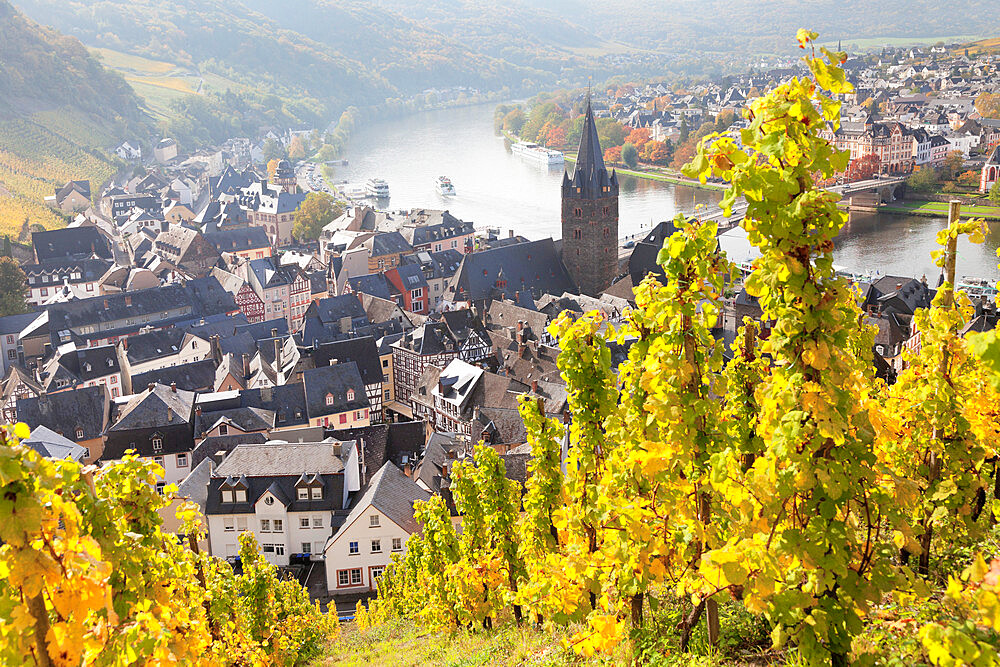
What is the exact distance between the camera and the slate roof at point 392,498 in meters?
23.5

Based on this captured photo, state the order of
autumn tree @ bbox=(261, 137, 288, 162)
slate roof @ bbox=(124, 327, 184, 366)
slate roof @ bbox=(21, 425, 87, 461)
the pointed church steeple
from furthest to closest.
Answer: autumn tree @ bbox=(261, 137, 288, 162) → the pointed church steeple → slate roof @ bbox=(124, 327, 184, 366) → slate roof @ bbox=(21, 425, 87, 461)

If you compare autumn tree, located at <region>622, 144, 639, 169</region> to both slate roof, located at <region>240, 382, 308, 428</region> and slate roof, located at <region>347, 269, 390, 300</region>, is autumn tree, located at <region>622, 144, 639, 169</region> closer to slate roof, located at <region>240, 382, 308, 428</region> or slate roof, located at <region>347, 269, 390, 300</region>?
slate roof, located at <region>347, 269, 390, 300</region>

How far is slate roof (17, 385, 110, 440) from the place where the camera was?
32.6 meters

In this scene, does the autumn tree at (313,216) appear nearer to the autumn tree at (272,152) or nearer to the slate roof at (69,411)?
the slate roof at (69,411)

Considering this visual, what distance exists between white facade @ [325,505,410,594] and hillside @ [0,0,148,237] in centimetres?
6027

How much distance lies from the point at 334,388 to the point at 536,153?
3426 inches

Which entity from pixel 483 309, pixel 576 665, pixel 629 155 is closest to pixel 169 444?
pixel 483 309

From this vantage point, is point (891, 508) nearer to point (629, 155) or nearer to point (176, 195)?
point (176, 195)

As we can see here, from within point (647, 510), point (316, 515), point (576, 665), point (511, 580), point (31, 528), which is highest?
point (31, 528)

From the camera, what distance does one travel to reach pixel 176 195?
3356 inches

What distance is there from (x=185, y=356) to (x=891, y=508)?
38660 millimetres

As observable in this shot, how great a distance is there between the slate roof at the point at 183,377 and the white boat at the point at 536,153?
80482 millimetres

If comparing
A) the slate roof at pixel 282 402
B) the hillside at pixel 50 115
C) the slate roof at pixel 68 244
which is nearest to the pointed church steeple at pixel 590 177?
the slate roof at pixel 282 402

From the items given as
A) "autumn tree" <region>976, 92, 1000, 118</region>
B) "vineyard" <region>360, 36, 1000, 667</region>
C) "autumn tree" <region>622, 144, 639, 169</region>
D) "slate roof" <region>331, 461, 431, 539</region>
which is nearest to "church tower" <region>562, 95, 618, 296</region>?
"slate roof" <region>331, 461, 431, 539</region>
